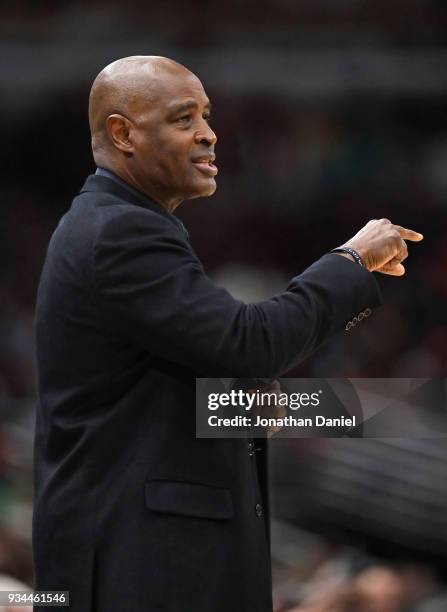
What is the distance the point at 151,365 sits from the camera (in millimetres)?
1353

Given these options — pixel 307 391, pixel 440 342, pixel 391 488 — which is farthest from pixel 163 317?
pixel 440 342

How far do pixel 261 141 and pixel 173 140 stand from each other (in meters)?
3.71

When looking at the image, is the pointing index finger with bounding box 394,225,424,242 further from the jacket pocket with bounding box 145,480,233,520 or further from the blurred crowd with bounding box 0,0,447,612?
the blurred crowd with bounding box 0,0,447,612

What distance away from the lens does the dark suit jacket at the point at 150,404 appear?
1293mm

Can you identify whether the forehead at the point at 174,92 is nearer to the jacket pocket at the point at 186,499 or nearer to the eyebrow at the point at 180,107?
the eyebrow at the point at 180,107

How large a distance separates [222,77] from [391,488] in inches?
87.9

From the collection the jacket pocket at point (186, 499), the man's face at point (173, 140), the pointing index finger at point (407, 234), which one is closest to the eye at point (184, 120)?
the man's face at point (173, 140)

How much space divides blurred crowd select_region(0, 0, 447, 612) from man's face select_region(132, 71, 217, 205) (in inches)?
121

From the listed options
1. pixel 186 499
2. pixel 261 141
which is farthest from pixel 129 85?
pixel 261 141

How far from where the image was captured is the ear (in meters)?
1.41

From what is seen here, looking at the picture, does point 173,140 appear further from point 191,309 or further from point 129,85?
point 191,309

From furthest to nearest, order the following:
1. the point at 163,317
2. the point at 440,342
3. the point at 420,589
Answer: the point at 440,342 → the point at 420,589 → the point at 163,317

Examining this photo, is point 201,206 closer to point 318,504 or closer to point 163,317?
point 318,504

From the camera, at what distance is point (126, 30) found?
4.89m
